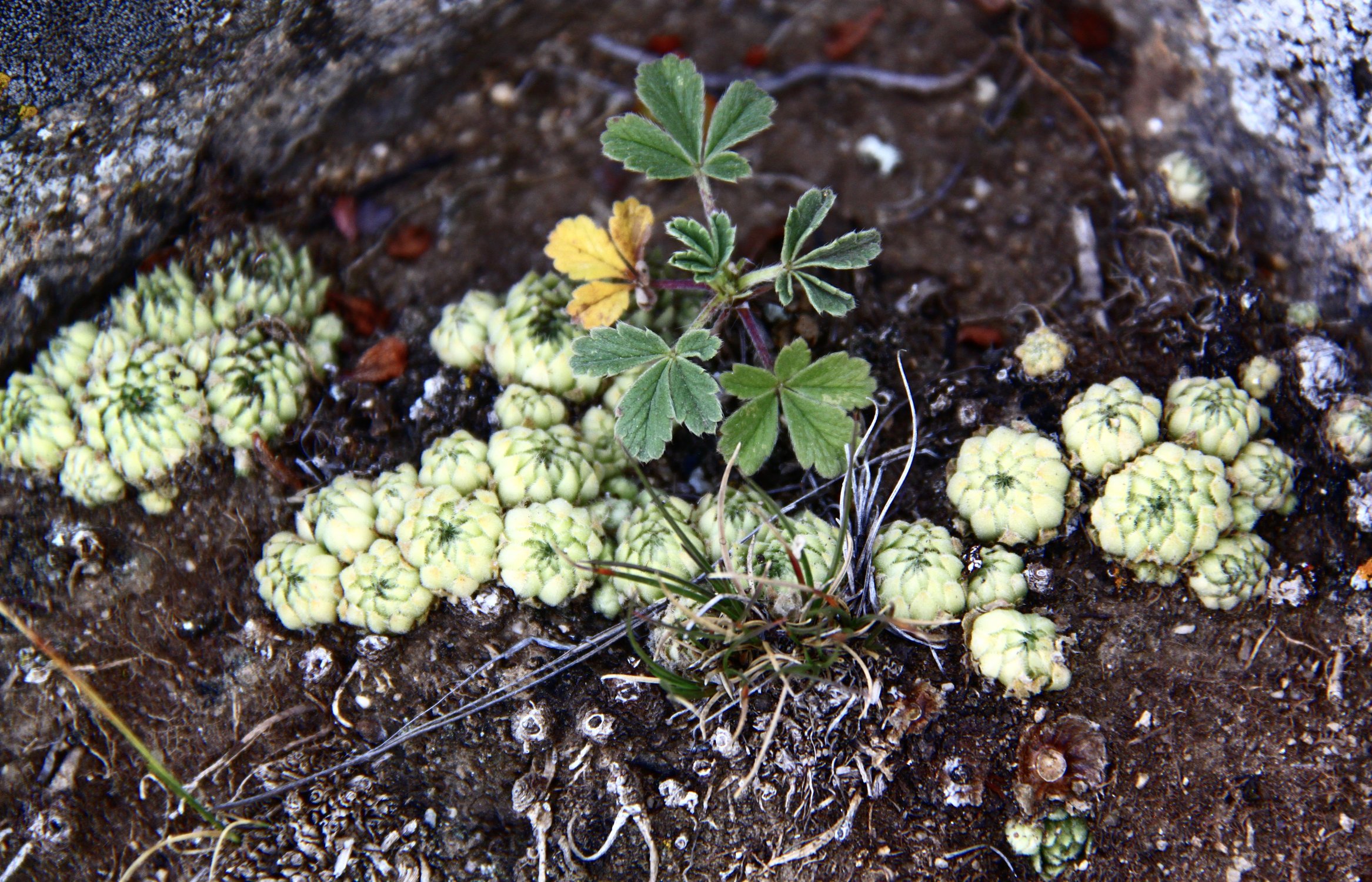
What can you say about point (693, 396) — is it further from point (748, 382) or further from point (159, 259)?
point (159, 259)

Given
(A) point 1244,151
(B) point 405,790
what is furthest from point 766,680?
(A) point 1244,151

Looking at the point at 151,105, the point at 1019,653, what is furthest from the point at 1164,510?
the point at 151,105

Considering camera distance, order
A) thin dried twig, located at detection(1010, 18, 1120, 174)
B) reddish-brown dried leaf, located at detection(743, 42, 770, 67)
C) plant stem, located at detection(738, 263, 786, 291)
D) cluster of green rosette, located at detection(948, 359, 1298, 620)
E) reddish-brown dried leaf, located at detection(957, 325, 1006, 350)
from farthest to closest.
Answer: reddish-brown dried leaf, located at detection(743, 42, 770, 67), thin dried twig, located at detection(1010, 18, 1120, 174), reddish-brown dried leaf, located at detection(957, 325, 1006, 350), plant stem, located at detection(738, 263, 786, 291), cluster of green rosette, located at detection(948, 359, 1298, 620)

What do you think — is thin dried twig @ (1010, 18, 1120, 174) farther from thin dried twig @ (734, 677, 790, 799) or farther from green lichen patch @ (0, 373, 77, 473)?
green lichen patch @ (0, 373, 77, 473)

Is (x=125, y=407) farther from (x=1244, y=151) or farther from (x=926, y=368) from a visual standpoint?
(x=1244, y=151)

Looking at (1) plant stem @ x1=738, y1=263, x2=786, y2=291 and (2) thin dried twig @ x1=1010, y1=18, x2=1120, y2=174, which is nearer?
(1) plant stem @ x1=738, y1=263, x2=786, y2=291

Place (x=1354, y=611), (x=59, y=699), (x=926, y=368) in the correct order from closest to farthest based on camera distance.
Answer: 1. (x=1354, y=611)
2. (x=59, y=699)
3. (x=926, y=368)

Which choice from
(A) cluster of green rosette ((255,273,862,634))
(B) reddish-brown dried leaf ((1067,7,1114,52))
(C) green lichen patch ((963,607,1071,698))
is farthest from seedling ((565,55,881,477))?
(B) reddish-brown dried leaf ((1067,7,1114,52))
